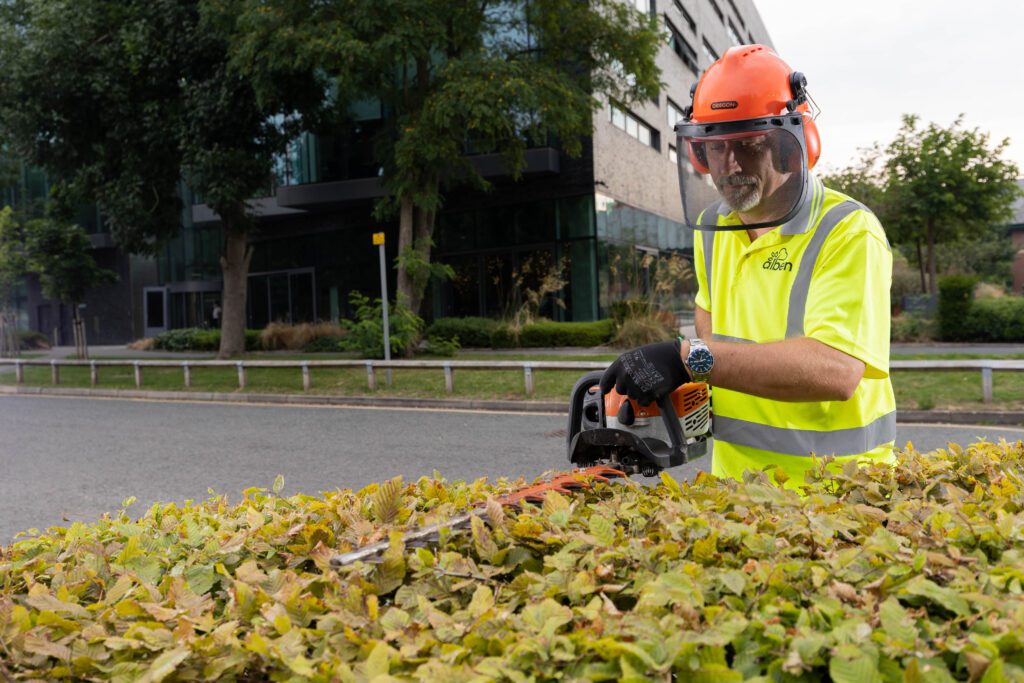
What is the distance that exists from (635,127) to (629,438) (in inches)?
1098

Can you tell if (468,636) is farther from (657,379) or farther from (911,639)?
(657,379)

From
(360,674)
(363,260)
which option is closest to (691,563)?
(360,674)

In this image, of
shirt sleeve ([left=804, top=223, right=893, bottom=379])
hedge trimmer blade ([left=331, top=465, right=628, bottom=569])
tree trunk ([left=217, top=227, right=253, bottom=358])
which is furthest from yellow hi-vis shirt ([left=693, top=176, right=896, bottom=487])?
tree trunk ([left=217, top=227, right=253, bottom=358])

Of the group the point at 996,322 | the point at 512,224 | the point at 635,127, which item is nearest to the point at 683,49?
the point at 635,127

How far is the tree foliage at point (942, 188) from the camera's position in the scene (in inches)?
1064

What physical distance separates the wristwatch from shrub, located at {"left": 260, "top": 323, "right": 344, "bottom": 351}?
25.1 meters

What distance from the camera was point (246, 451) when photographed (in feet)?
30.6

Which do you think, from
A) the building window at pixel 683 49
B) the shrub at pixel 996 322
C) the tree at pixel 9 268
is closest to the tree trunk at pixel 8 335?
the tree at pixel 9 268

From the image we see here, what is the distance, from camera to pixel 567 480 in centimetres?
196

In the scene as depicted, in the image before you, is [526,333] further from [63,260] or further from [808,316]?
[808,316]

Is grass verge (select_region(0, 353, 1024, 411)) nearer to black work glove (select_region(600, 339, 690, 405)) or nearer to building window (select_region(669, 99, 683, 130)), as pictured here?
black work glove (select_region(600, 339, 690, 405))

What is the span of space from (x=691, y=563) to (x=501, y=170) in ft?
75.7

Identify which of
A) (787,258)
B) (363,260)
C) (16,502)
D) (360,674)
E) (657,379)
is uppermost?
(363,260)

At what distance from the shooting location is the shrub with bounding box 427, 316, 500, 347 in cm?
2198
